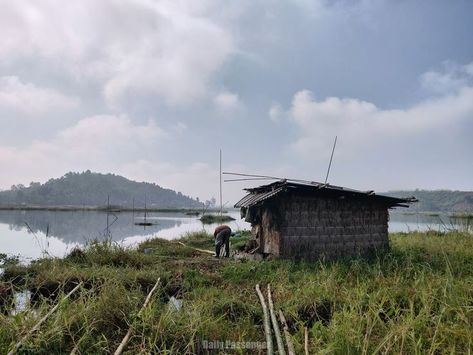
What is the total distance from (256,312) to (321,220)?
5370 millimetres

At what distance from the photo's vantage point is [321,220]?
10.4m

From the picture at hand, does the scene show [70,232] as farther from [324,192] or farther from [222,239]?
[324,192]

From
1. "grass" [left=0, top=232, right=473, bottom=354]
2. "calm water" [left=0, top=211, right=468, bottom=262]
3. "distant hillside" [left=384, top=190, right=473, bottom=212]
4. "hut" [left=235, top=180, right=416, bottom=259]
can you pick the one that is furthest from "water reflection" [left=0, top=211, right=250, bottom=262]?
"distant hillside" [left=384, top=190, right=473, bottom=212]

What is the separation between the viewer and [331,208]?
1056 cm

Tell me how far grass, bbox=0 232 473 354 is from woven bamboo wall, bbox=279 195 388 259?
0.63 meters

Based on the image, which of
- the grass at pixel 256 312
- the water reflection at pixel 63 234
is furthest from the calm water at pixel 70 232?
the grass at pixel 256 312

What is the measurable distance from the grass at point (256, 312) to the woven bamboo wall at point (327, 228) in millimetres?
630

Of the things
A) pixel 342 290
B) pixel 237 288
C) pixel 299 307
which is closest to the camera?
pixel 299 307

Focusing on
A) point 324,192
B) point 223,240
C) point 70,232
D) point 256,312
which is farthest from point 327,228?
point 70,232

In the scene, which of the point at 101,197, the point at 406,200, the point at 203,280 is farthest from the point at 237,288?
the point at 101,197

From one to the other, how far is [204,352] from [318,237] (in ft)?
22.1

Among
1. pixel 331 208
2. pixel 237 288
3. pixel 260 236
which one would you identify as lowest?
pixel 237 288

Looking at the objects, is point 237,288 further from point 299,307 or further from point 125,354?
point 125,354

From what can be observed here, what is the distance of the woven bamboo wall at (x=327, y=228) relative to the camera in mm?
10195
